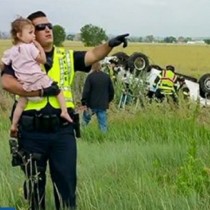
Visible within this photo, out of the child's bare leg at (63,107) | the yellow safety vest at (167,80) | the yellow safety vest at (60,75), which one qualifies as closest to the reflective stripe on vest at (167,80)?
the yellow safety vest at (167,80)

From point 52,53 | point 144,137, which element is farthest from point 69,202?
point 144,137

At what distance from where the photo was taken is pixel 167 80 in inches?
531

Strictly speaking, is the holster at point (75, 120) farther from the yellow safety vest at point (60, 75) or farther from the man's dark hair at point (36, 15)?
the man's dark hair at point (36, 15)

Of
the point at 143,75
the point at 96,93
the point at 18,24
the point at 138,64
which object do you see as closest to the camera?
the point at 18,24

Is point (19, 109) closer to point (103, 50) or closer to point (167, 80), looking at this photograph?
point (103, 50)

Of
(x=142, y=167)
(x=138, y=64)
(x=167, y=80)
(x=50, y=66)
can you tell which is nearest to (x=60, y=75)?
(x=50, y=66)

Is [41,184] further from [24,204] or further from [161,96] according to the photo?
[161,96]

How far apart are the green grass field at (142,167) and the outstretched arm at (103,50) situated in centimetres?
117

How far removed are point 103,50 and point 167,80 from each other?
9.14m

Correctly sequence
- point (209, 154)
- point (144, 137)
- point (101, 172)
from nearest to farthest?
point (101, 172) < point (209, 154) < point (144, 137)

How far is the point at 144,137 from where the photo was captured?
8531 mm

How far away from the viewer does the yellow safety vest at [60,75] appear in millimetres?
4402

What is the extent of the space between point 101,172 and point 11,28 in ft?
6.87

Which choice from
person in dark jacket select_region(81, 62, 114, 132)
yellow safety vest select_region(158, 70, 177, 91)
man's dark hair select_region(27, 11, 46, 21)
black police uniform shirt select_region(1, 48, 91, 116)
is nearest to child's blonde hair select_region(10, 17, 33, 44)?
man's dark hair select_region(27, 11, 46, 21)
